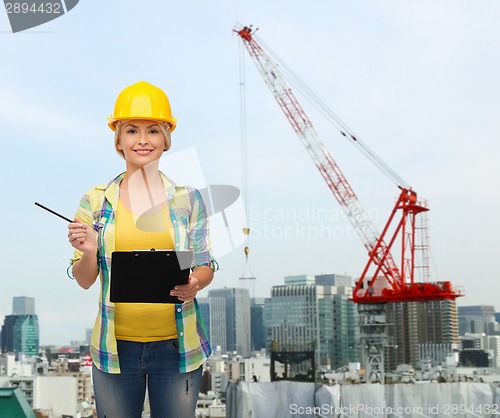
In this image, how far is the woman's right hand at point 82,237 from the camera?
1.75 metres

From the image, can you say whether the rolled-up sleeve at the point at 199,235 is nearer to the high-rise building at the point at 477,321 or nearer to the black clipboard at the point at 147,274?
the black clipboard at the point at 147,274

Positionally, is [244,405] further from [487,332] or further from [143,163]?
[487,332]

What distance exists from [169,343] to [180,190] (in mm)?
373

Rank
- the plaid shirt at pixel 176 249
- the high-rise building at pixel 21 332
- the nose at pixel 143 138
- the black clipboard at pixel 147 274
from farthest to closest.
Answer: the high-rise building at pixel 21 332, the nose at pixel 143 138, the plaid shirt at pixel 176 249, the black clipboard at pixel 147 274

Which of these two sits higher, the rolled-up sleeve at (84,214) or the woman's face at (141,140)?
the woman's face at (141,140)

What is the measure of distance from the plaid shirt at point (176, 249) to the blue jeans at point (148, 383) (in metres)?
0.03

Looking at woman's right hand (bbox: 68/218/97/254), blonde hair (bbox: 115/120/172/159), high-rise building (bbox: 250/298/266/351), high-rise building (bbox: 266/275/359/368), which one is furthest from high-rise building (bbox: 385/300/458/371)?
woman's right hand (bbox: 68/218/97/254)

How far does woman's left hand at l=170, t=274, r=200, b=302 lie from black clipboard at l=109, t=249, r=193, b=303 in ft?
0.04

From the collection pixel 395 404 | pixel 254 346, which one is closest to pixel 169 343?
pixel 395 404

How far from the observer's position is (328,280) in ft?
243

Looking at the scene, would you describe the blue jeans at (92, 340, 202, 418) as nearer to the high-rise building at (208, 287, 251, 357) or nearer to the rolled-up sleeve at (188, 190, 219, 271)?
the rolled-up sleeve at (188, 190, 219, 271)

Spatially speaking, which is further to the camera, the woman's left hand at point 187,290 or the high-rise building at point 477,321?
the high-rise building at point 477,321

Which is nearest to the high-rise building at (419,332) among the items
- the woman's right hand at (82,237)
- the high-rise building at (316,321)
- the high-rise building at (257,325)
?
the high-rise building at (316,321)

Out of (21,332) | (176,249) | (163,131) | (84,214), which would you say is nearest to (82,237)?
(84,214)
